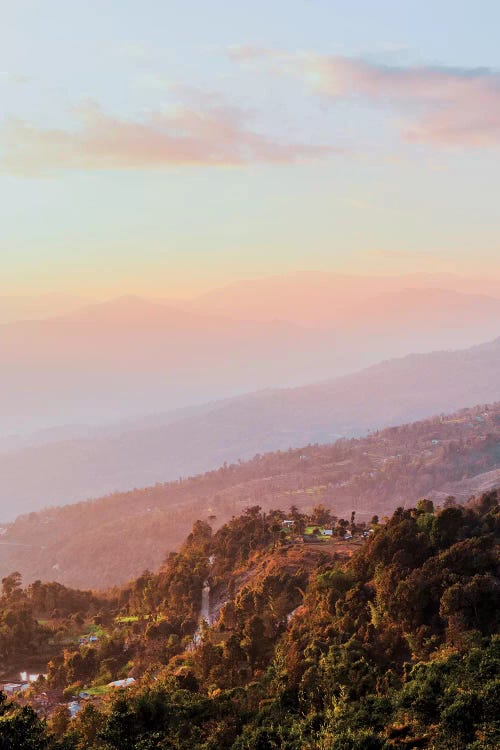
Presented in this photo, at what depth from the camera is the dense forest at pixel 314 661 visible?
24109 millimetres

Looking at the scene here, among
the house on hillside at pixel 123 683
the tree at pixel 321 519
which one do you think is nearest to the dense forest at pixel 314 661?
the house on hillside at pixel 123 683

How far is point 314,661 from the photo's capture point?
31109 millimetres

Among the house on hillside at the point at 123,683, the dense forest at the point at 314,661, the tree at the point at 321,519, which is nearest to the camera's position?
the dense forest at the point at 314,661

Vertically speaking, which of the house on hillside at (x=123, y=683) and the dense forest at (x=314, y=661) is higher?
the dense forest at (x=314, y=661)

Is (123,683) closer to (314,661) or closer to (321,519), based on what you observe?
(314,661)

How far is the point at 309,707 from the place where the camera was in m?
28.2

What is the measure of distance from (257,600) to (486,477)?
168 m

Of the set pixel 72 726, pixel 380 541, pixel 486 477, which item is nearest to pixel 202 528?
pixel 380 541

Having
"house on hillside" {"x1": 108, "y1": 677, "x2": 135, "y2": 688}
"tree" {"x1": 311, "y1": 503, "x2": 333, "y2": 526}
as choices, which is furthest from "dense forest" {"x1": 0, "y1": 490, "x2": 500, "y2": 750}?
Result: "tree" {"x1": 311, "y1": 503, "x2": 333, "y2": 526}

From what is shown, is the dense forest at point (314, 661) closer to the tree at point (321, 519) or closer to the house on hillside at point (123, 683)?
the house on hillside at point (123, 683)

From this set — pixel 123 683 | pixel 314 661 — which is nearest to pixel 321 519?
pixel 123 683

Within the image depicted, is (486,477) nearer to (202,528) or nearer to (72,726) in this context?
(202,528)

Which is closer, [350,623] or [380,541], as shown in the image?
[350,623]

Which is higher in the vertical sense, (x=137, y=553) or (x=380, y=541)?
(x=380, y=541)
